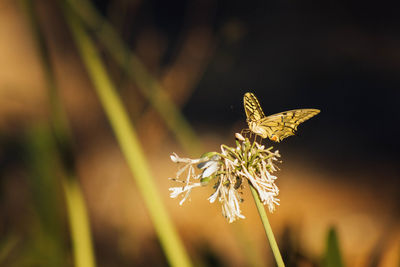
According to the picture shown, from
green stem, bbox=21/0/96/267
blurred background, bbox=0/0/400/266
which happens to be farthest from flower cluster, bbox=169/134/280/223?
blurred background, bbox=0/0/400/266

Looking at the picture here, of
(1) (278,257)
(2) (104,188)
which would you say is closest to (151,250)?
(2) (104,188)

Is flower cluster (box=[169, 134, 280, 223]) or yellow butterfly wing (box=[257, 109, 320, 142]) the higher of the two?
yellow butterfly wing (box=[257, 109, 320, 142])

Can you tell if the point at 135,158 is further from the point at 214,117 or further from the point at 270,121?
the point at 214,117

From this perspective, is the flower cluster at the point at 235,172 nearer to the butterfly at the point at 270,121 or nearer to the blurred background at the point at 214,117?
the butterfly at the point at 270,121

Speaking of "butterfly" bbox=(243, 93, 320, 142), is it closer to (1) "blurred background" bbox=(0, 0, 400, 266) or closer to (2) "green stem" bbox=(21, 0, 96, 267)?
(2) "green stem" bbox=(21, 0, 96, 267)

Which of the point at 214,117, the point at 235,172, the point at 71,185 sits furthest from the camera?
the point at 214,117

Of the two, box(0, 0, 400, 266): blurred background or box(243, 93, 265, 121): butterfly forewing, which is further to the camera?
box(0, 0, 400, 266): blurred background

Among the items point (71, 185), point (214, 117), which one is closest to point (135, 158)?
point (71, 185)
